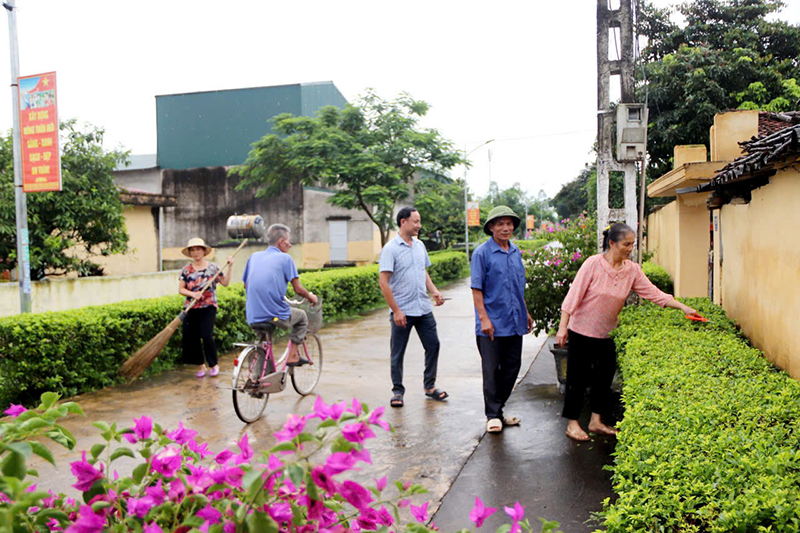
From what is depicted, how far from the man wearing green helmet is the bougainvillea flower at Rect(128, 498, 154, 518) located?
13.7 ft

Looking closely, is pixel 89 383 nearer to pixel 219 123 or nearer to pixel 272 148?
pixel 272 148

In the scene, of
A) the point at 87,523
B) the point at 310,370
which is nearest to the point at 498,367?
the point at 310,370

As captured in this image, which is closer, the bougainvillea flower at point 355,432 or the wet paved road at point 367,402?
the bougainvillea flower at point 355,432

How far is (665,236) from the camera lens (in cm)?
1642

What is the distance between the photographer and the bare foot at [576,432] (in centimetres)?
538

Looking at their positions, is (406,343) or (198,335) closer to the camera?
(406,343)

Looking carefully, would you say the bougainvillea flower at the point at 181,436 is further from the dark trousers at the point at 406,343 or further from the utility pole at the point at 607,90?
the utility pole at the point at 607,90

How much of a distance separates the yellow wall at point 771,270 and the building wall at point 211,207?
68.8 ft

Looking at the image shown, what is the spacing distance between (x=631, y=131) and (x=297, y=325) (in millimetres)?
3882

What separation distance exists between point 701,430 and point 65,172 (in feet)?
43.9

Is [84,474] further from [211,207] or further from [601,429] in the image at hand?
[211,207]

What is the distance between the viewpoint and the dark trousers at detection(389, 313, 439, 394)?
6570mm

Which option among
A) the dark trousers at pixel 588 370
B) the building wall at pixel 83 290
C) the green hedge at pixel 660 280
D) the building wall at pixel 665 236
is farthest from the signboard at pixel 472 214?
the dark trousers at pixel 588 370

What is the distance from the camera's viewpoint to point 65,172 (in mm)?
13422
